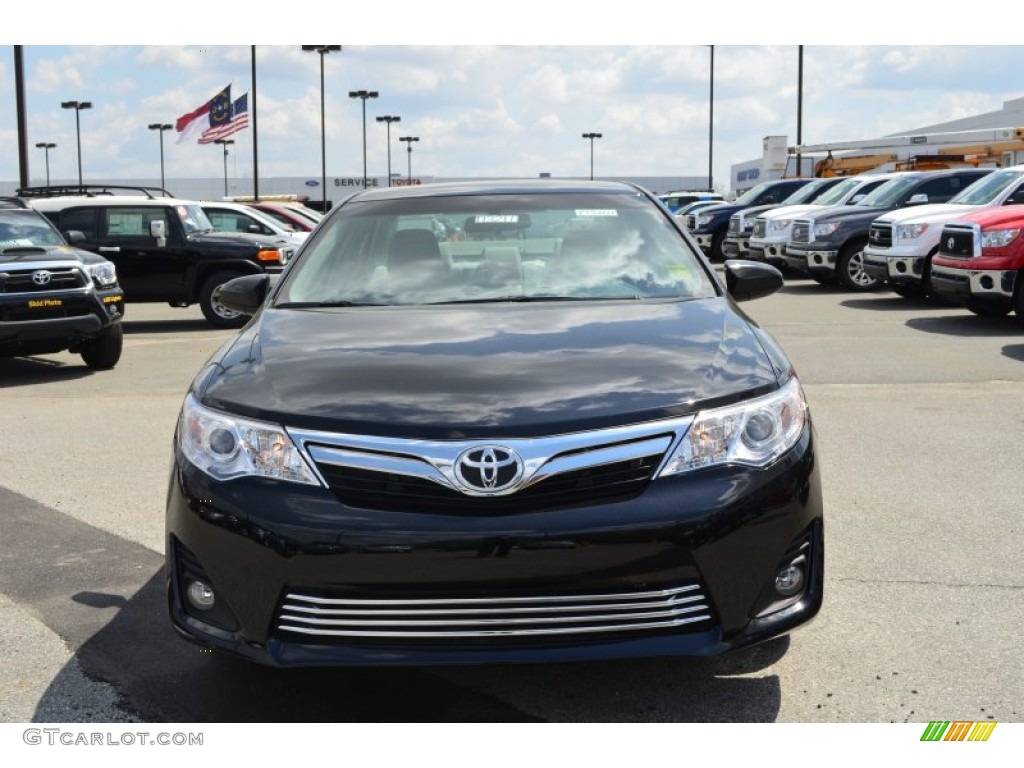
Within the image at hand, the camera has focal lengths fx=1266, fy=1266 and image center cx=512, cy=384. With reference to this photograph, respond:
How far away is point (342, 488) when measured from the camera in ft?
11.0

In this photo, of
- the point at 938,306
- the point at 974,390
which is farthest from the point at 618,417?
the point at 938,306

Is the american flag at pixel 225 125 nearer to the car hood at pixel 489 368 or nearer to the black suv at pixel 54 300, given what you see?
the black suv at pixel 54 300

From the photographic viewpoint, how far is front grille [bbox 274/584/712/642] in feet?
10.7

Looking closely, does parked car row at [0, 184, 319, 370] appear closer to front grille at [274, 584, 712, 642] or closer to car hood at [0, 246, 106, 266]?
car hood at [0, 246, 106, 266]

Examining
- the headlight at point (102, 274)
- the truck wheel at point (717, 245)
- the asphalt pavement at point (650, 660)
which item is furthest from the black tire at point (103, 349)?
the truck wheel at point (717, 245)

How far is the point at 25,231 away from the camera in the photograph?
499 inches

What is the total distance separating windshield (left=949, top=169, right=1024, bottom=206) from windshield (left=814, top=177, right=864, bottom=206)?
16.4 feet

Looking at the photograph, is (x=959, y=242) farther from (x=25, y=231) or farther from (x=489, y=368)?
(x=489, y=368)

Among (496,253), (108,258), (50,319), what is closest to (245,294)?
(496,253)

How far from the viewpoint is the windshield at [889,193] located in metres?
20.7

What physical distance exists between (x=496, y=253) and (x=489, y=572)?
2.06m

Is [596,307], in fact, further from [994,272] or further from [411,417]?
[994,272]

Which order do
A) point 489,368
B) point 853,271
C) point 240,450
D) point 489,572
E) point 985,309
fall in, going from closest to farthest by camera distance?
point 489,572 < point 240,450 < point 489,368 < point 985,309 < point 853,271

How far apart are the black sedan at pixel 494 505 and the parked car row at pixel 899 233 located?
11013 millimetres
